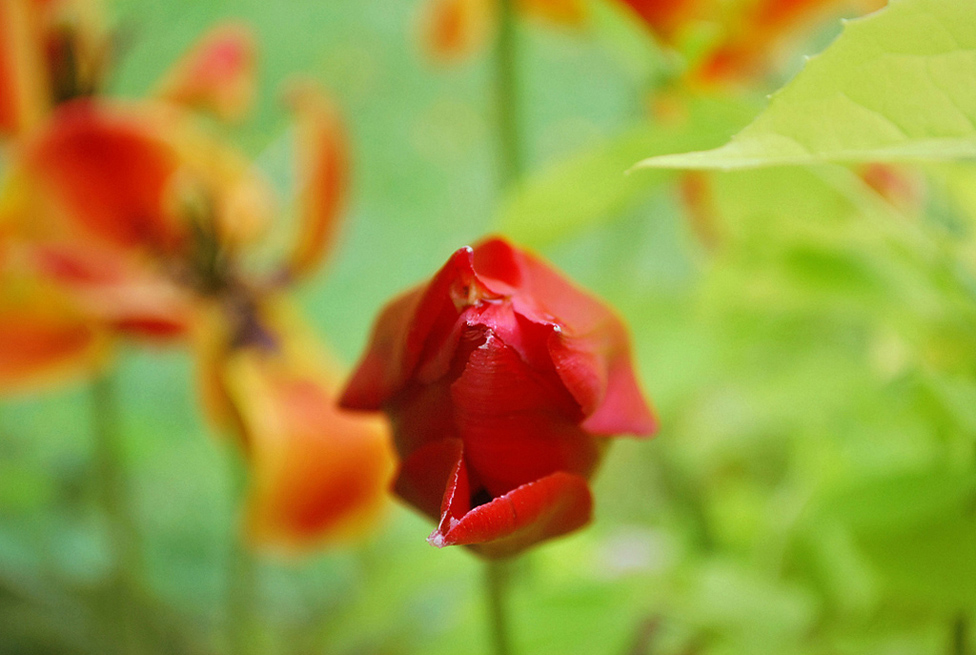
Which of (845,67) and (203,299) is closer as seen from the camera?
(845,67)

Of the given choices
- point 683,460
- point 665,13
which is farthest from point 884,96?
point 683,460

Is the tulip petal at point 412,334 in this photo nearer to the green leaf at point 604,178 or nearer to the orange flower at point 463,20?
the green leaf at point 604,178

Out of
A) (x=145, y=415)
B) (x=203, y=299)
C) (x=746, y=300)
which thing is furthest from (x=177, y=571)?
(x=746, y=300)

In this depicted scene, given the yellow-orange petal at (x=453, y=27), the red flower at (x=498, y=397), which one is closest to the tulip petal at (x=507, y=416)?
the red flower at (x=498, y=397)

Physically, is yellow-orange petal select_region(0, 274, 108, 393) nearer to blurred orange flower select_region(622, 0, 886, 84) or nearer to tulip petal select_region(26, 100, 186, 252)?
tulip petal select_region(26, 100, 186, 252)

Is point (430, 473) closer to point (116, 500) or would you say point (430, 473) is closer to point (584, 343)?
point (584, 343)

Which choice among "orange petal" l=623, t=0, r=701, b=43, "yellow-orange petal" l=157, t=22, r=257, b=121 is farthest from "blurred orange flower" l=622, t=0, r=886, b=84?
"yellow-orange petal" l=157, t=22, r=257, b=121

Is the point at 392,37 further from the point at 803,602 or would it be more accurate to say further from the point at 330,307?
the point at 803,602
